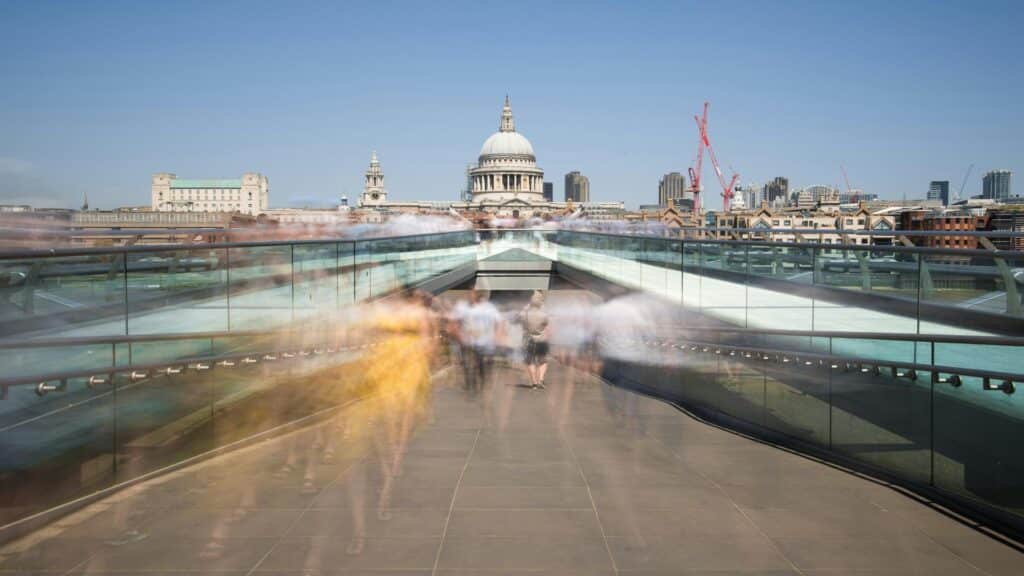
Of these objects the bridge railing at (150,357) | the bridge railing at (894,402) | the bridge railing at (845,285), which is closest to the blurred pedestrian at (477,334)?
the bridge railing at (150,357)

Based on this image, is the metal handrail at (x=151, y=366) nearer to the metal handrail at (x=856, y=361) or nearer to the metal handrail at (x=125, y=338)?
the metal handrail at (x=125, y=338)

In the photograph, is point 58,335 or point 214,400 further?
point 214,400

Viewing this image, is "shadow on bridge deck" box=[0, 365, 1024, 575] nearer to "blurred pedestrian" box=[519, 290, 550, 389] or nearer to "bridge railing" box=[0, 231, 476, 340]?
"bridge railing" box=[0, 231, 476, 340]

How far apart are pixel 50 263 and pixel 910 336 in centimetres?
757

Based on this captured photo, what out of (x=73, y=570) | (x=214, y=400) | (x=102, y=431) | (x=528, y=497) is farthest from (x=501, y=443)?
(x=73, y=570)

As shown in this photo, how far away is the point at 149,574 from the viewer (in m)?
5.76

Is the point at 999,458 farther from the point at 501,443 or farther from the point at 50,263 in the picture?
the point at 50,263

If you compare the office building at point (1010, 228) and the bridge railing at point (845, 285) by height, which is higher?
the office building at point (1010, 228)

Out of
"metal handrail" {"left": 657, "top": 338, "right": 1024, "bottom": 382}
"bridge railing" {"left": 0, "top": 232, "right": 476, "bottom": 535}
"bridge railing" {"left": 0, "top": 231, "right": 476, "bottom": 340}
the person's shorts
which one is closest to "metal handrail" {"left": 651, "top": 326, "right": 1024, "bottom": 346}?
"metal handrail" {"left": 657, "top": 338, "right": 1024, "bottom": 382}

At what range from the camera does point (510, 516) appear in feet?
22.7

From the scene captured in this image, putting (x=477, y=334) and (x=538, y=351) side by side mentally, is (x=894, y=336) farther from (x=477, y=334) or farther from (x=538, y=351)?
(x=477, y=334)

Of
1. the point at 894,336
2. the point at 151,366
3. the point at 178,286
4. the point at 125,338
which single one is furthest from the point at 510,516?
the point at 178,286

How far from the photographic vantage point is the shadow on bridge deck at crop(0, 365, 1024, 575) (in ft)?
19.7

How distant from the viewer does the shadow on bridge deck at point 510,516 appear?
19.7ft
